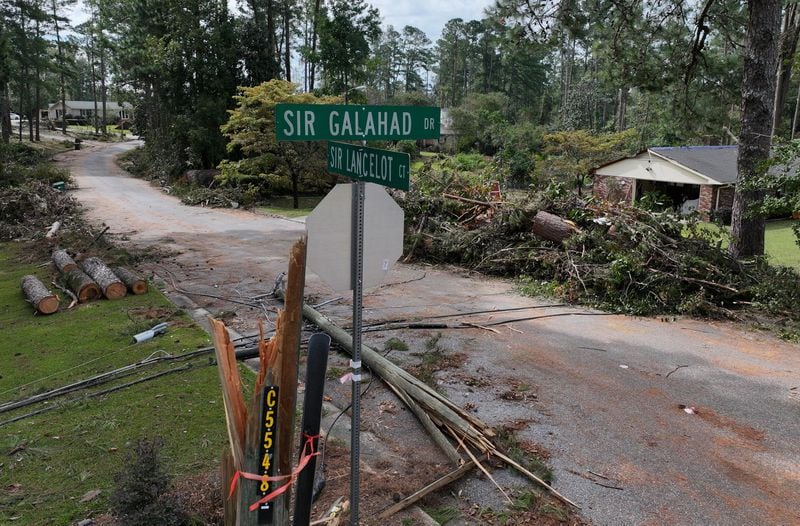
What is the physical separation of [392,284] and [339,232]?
8025mm

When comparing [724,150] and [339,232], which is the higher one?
[724,150]

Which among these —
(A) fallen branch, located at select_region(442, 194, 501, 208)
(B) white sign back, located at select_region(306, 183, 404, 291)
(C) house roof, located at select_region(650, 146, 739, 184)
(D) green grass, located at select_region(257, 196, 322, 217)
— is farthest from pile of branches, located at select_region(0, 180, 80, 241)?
(C) house roof, located at select_region(650, 146, 739, 184)

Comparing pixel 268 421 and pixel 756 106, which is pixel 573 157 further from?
pixel 268 421

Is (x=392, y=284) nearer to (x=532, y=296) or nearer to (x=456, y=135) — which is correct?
(x=532, y=296)

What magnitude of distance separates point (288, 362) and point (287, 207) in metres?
22.2

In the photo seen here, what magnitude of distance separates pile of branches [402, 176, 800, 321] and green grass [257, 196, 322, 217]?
984cm

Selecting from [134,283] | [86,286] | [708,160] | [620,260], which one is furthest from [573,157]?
[86,286]

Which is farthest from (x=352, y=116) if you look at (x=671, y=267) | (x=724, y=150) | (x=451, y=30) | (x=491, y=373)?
(x=451, y=30)

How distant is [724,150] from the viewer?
28734mm

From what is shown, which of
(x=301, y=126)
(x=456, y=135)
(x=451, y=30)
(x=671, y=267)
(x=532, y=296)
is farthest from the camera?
(x=451, y=30)

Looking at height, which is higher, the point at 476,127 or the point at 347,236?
the point at 476,127

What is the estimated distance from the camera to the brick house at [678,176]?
2425 centimetres

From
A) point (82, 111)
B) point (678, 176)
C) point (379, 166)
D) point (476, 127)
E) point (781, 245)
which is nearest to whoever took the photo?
point (379, 166)

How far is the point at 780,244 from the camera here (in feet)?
57.0
